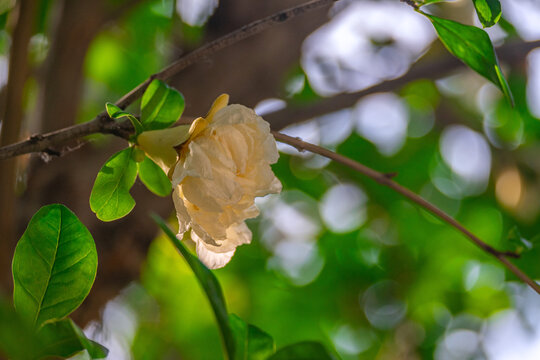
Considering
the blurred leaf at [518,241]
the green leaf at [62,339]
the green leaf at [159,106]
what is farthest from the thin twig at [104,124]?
the blurred leaf at [518,241]

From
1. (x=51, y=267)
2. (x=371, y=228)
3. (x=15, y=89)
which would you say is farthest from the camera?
(x=371, y=228)

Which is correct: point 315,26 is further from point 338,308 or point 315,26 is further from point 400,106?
point 338,308

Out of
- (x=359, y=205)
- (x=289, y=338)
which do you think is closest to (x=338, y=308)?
(x=289, y=338)

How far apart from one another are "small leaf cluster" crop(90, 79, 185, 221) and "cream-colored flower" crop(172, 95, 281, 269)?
28 millimetres

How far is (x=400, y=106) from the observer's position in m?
1.34

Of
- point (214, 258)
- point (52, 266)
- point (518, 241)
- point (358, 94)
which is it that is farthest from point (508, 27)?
point (52, 266)

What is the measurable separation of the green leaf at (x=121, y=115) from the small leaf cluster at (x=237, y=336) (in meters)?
0.07

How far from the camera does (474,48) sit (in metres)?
0.39

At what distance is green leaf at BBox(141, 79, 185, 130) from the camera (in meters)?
0.37

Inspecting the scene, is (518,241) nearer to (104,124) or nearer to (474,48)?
(474,48)

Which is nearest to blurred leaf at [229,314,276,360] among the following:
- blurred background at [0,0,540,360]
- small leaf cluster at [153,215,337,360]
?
small leaf cluster at [153,215,337,360]

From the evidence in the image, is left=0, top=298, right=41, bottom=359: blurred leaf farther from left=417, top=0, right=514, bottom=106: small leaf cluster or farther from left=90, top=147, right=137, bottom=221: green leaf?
left=417, top=0, right=514, bottom=106: small leaf cluster

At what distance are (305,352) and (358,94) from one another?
51 cm

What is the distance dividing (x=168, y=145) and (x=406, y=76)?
0.47m
